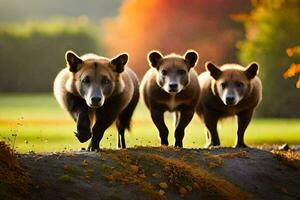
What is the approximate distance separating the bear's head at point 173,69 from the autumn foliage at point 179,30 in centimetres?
2800

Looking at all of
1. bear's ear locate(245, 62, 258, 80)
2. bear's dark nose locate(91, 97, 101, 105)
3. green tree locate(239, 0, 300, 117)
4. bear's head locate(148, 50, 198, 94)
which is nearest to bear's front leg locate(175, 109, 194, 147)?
Result: bear's head locate(148, 50, 198, 94)

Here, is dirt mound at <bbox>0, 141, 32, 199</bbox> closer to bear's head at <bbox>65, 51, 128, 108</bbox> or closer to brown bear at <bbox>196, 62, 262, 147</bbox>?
bear's head at <bbox>65, 51, 128, 108</bbox>

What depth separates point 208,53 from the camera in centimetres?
4116

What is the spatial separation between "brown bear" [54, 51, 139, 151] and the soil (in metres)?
0.51

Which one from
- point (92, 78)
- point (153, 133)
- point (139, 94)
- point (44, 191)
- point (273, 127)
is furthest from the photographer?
point (273, 127)

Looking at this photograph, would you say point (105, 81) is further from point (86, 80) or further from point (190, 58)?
point (190, 58)

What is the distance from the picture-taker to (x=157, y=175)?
398 inches

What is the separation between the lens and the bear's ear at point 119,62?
11.0m

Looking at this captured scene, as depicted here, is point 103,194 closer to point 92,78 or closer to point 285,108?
point 92,78

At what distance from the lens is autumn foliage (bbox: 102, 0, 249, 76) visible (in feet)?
137

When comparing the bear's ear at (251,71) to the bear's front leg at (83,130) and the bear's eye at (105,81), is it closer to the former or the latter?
the bear's eye at (105,81)

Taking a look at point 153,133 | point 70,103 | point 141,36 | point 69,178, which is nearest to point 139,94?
point 70,103

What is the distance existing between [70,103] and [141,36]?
113ft

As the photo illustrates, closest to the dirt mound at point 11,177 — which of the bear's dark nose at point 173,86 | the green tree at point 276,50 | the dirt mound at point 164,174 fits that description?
the dirt mound at point 164,174
